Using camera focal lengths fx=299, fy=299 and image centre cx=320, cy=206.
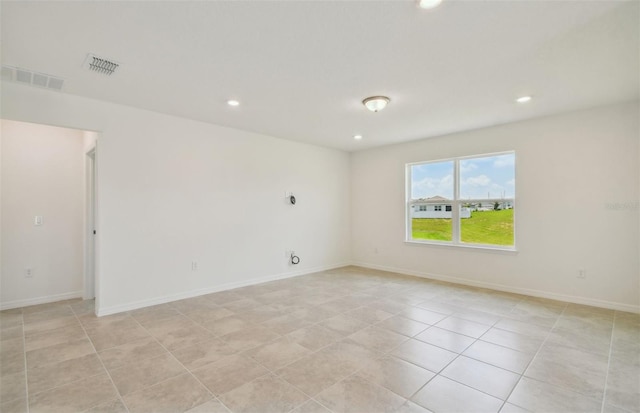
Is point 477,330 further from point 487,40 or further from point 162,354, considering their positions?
point 162,354

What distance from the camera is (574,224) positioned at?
3.99 m

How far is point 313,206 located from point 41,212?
414 cm

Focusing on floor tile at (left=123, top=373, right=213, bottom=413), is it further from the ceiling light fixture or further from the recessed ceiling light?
the ceiling light fixture

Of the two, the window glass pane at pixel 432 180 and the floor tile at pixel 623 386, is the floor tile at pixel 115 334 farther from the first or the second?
the window glass pane at pixel 432 180

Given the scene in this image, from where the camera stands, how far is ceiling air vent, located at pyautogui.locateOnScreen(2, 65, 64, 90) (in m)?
2.73

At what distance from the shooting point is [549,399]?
196 centimetres

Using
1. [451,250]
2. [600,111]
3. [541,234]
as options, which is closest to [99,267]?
[451,250]

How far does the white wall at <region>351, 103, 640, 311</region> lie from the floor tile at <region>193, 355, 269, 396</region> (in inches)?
155

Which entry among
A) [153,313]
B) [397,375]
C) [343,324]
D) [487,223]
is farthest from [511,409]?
[153,313]

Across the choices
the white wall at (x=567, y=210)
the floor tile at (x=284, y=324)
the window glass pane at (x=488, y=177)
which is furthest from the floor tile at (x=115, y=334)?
the window glass pane at (x=488, y=177)

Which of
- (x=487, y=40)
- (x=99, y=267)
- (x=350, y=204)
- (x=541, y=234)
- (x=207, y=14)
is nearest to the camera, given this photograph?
(x=207, y=14)

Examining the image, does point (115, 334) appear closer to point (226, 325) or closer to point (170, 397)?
point (226, 325)

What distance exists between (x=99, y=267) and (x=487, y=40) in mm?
4528

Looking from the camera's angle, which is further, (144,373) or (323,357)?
(323,357)
